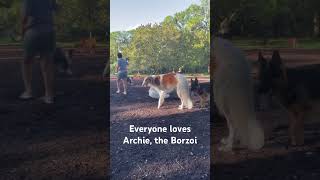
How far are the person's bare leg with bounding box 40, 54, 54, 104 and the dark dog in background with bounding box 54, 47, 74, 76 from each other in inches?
1.8

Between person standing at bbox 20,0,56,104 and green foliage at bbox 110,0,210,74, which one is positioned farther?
person standing at bbox 20,0,56,104

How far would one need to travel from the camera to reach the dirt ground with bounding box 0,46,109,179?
4.76m

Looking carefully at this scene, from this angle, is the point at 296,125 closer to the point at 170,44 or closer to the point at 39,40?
the point at 170,44

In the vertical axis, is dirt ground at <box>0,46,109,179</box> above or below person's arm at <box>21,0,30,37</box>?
below

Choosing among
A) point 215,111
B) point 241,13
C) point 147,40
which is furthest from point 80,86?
point 241,13

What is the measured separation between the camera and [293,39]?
4.66 meters

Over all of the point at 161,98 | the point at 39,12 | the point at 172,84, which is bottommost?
the point at 161,98

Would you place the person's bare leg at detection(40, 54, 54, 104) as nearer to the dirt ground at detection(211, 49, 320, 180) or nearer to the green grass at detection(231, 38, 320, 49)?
the dirt ground at detection(211, 49, 320, 180)

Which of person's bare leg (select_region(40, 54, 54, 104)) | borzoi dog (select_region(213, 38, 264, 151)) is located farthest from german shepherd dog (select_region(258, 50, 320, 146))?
person's bare leg (select_region(40, 54, 54, 104))

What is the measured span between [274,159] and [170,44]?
1.20 m

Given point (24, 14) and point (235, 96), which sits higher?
point (24, 14)

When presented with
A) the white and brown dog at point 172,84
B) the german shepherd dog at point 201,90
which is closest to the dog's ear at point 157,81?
the white and brown dog at point 172,84

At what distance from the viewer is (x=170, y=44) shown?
466 cm

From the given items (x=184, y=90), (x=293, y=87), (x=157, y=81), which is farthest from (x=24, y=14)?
(x=293, y=87)
